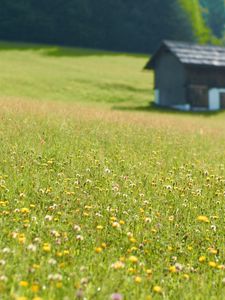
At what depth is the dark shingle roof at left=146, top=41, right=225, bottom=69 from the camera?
34969 millimetres

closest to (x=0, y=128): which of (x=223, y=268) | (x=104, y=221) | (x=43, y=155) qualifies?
(x=43, y=155)

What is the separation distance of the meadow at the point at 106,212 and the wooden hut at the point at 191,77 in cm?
2330

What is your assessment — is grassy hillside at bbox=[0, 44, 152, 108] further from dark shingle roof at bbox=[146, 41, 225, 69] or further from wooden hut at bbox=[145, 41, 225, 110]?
dark shingle roof at bbox=[146, 41, 225, 69]

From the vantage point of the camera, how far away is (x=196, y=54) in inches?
1403

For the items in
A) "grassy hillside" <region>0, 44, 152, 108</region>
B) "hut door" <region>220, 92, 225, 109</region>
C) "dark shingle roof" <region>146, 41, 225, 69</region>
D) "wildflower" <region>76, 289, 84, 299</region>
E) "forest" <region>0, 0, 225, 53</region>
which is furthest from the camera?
"forest" <region>0, 0, 225, 53</region>

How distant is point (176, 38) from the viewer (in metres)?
70.1

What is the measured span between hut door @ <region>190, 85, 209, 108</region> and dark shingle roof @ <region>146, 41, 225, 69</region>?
2.10 meters

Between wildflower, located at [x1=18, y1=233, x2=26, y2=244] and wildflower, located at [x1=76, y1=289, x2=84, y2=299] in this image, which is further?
wildflower, located at [x1=18, y1=233, x2=26, y2=244]

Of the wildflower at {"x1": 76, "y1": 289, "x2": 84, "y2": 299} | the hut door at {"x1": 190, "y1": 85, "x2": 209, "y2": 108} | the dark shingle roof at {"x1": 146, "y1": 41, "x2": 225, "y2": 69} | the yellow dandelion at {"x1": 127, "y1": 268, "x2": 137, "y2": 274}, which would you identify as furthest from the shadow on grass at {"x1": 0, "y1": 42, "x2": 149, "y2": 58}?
the wildflower at {"x1": 76, "y1": 289, "x2": 84, "y2": 299}

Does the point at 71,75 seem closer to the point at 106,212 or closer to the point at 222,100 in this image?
the point at 222,100

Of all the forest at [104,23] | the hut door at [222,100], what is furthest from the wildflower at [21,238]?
the forest at [104,23]

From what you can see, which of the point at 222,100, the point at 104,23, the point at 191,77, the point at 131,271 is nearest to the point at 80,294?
the point at 131,271

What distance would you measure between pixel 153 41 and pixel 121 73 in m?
27.3

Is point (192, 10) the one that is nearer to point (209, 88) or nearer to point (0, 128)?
point (209, 88)
